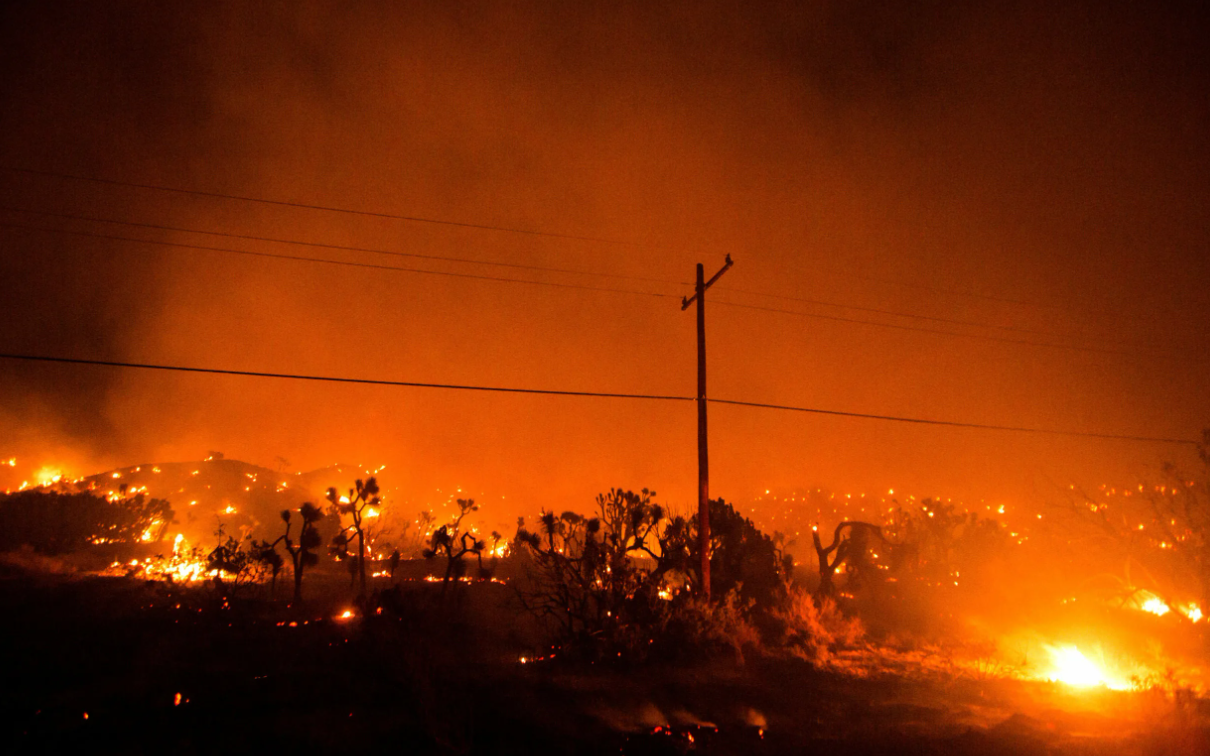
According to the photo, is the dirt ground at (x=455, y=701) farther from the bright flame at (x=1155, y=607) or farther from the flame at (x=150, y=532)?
the flame at (x=150, y=532)

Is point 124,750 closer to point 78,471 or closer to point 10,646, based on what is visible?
point 10,646

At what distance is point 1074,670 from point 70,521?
44010 mm

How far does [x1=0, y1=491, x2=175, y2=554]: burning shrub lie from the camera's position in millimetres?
28219

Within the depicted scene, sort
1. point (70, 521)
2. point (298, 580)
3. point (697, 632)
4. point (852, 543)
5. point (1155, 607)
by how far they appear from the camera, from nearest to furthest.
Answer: point (697, 632) < point (298, 580) < point (852, 543) < point (1155, 607) < point (70, 521)

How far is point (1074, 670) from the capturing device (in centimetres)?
1677

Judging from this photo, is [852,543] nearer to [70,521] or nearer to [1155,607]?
[1155,607]

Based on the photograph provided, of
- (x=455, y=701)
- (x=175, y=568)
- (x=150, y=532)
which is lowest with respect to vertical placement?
(x=175, y=568)

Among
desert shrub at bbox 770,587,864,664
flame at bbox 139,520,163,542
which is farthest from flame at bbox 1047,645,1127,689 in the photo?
flame at bbox 139,520,163,542

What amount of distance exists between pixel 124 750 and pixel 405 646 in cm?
397

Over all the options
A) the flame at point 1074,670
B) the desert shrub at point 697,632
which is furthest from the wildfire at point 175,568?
the flame at point 1074,670

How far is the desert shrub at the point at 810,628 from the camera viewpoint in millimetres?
15086

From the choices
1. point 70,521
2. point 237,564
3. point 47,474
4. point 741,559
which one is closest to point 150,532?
point 70,521

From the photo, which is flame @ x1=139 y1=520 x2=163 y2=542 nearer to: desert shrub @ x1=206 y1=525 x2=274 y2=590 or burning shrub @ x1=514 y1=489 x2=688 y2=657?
desert shrub @ x1=206 y1=525 x2=274 y2=590

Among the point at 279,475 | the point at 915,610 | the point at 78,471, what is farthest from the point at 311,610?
the point at 78,471
